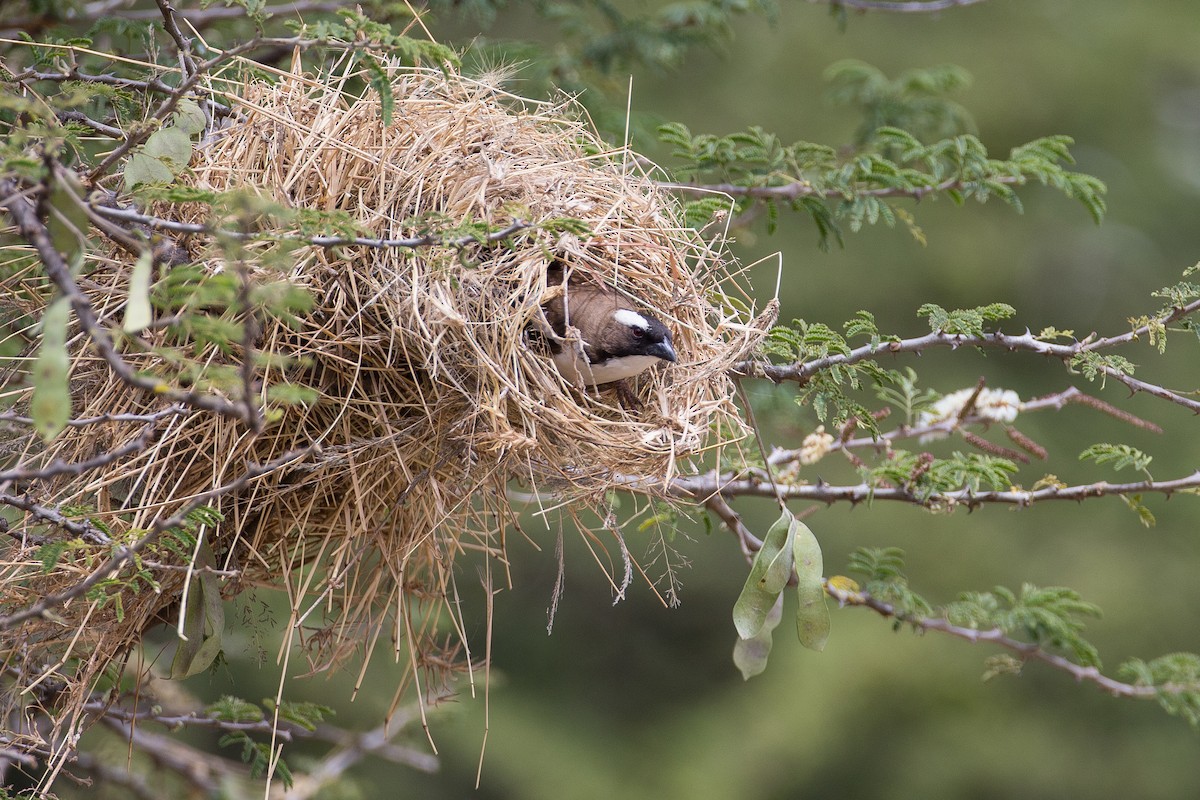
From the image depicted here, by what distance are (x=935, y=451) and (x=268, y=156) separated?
6.90m

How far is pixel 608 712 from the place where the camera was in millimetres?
9234

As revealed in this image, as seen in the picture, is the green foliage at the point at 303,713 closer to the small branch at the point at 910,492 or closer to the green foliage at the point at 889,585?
the small branch at the point at 910,492

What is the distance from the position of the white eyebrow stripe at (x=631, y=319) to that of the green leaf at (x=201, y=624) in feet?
3.36

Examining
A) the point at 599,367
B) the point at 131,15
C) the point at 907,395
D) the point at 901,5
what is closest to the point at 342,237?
the point at 599,367

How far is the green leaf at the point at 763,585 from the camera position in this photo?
247 centimetres

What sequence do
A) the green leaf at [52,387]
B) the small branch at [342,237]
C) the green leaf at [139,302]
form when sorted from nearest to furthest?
the green leaf at [52,387]
the green leaf at [139,302]
the small branch at [342,237]

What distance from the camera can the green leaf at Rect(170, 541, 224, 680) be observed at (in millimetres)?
2486

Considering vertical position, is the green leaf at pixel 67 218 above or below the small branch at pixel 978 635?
above

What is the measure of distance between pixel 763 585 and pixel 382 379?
931 mm

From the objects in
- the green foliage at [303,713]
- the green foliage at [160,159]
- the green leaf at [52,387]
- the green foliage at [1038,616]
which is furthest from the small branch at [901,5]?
the green leaf at [52,387]

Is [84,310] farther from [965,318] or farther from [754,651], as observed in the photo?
[965,318]

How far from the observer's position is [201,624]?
2494 millimetres

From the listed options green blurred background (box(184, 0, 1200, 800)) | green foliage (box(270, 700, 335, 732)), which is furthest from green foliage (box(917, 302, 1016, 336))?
green blurred background (box(184, 0, 1200, 800))

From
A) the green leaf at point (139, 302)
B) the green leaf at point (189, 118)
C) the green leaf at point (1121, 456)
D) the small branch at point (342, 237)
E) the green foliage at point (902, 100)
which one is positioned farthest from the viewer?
the green foliage at point (902, 100)
